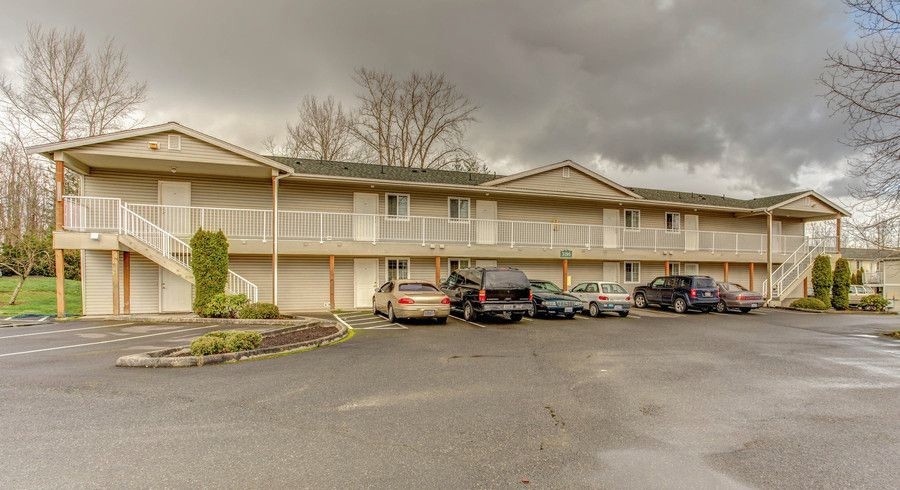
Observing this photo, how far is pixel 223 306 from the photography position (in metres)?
14.8

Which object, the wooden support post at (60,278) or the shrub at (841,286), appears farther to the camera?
the shrub at (841,286)

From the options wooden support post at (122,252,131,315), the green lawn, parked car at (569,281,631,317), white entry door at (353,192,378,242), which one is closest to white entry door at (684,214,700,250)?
parked car at (569,281,631,317)

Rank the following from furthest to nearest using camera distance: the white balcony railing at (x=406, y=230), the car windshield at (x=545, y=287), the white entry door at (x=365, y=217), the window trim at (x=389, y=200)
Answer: the window trim at (x=389, y=200)
the white entry door at (x=365, y=217)
the car windshield at (x=545, y=287)
the white balcony railing at (x=406, y=230)

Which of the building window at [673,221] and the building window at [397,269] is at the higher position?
the building window at [673,221]

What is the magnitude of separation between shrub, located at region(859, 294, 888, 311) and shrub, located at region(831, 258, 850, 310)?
223 centimetres

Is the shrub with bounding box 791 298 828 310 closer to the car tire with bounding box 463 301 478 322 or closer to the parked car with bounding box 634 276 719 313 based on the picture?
the parked car with bounding box 634 276 719 313

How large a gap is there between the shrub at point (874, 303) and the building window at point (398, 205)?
26277 millimetres

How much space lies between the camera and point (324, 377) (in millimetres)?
7723

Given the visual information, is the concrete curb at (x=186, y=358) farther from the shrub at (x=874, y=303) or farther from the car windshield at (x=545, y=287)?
the shrub at (x=874, y=303)

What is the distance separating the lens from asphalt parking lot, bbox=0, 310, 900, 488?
4.21 meters

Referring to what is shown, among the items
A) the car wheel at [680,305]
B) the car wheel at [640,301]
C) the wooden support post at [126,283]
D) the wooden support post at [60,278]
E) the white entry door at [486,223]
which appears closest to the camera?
the wooden support post at [60,278]

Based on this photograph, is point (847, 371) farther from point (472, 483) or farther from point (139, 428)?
point (139, 428)

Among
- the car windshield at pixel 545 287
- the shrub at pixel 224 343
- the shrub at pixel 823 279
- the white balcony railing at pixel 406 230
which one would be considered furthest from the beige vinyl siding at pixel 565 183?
the shrub at pixel 224 343

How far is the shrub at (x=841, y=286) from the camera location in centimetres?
2491
